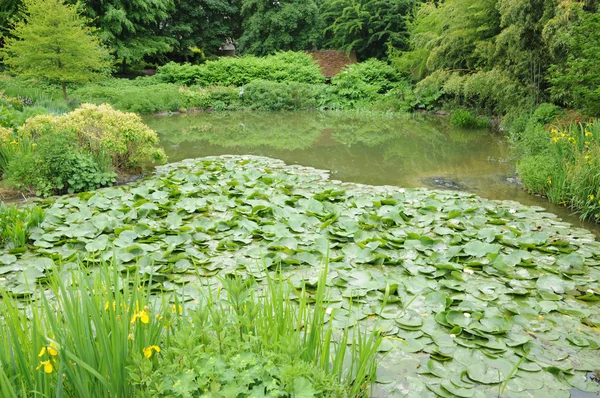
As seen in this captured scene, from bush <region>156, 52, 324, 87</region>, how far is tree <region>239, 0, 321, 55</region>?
3918mm

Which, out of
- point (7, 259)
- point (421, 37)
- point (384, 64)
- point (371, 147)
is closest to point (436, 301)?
point (7, 259)

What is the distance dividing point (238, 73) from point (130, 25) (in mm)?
5610

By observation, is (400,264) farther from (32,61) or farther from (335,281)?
(32,61)

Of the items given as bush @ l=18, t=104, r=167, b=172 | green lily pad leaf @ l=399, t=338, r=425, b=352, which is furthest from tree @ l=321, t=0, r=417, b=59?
green lily pad leaf @ l=399, t=338, r=425, b=352

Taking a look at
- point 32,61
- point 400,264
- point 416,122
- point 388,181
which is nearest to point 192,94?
point 32,61

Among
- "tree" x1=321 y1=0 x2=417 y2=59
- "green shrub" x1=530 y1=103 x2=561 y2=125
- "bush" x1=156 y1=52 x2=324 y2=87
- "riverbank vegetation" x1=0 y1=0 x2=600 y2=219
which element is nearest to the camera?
"riverbank vegetation" x1=0 y1=0 x2=600 y2=219

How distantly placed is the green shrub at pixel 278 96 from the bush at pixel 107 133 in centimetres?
1103

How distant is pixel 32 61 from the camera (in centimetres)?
1266

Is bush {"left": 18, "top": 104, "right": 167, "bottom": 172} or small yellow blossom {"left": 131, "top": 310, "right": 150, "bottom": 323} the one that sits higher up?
small yellow blossom {"left": 131, "top": 310, "right": 150, "bottom": 323}

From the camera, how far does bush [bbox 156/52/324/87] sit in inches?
797

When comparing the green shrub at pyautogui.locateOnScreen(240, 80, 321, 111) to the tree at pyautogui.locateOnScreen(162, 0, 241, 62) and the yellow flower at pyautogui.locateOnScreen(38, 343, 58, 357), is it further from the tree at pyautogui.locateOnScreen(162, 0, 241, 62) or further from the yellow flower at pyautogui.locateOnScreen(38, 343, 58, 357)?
the yellow flower at pyautogui.locateOnScreen(38, 343, 58, 357)

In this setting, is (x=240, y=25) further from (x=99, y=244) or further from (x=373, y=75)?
(x=99, y=244)

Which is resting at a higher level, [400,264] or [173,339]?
[173,339]

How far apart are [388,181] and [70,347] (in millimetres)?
5950
